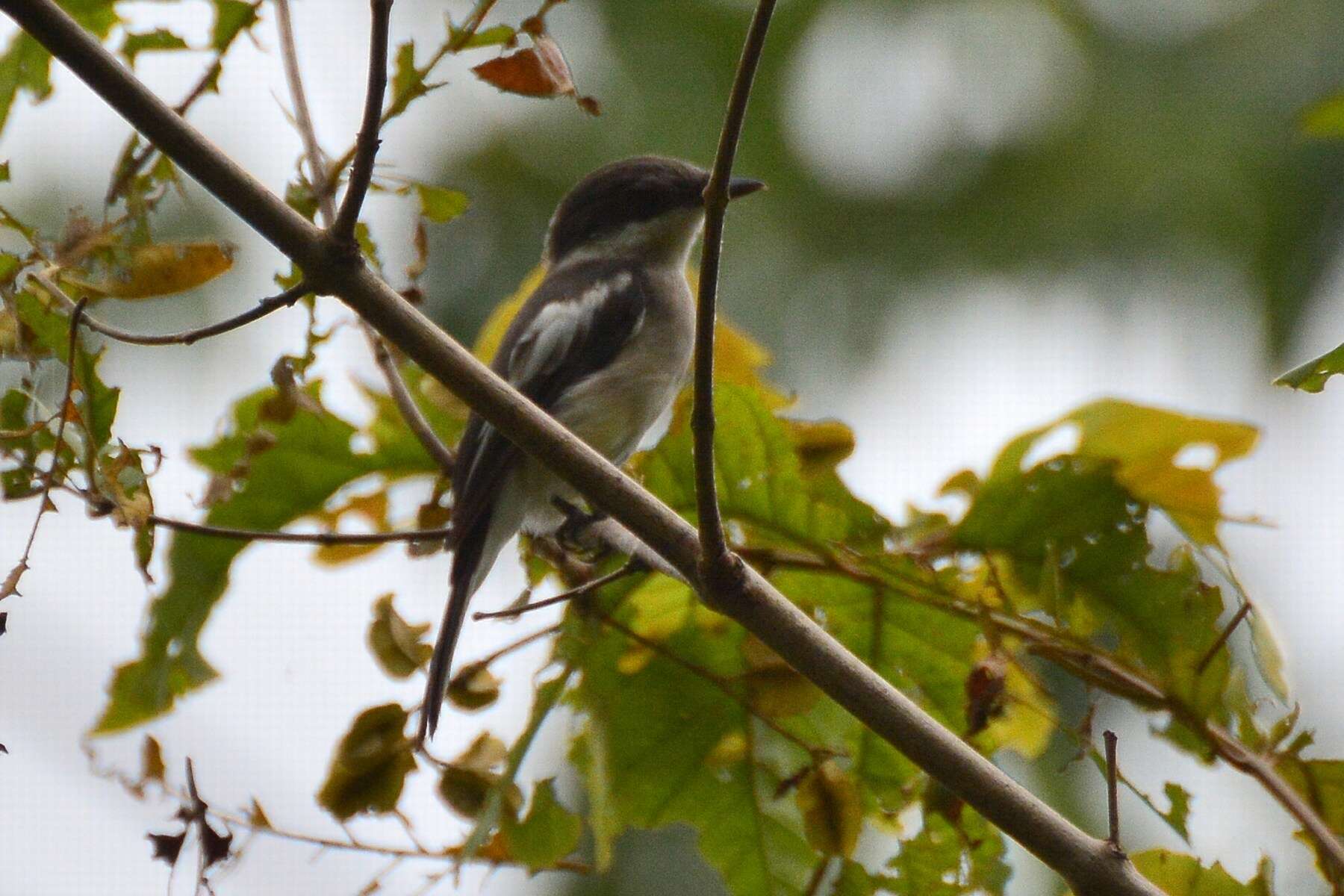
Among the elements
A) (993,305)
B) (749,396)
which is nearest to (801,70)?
(993,305)

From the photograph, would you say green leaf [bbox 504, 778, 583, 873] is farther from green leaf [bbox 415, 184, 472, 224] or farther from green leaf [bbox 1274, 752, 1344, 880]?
green leaf [bbox 1274, 752, 1344, 880]

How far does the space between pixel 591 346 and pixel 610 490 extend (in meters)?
2.26

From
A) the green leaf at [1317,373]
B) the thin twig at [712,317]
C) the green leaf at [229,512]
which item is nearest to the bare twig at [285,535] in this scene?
→ the green leaf at [229,512]

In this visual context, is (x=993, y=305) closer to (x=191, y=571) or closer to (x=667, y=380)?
(x=667, y=380)

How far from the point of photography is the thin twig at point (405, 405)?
131 inches

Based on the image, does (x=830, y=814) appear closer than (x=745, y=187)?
Yes

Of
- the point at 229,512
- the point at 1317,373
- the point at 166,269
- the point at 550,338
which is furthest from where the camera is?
the point at 550,338

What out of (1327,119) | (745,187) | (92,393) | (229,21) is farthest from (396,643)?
(745,187)

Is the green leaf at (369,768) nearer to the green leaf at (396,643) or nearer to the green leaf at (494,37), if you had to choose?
the green leaf at (396,643)

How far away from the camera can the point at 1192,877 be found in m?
2.27

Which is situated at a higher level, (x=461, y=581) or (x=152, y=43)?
→ (x=152, y=43)

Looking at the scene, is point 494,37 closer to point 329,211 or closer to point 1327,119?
point 329,211

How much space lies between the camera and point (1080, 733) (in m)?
2.35

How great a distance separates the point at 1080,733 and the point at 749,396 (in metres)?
0.89
